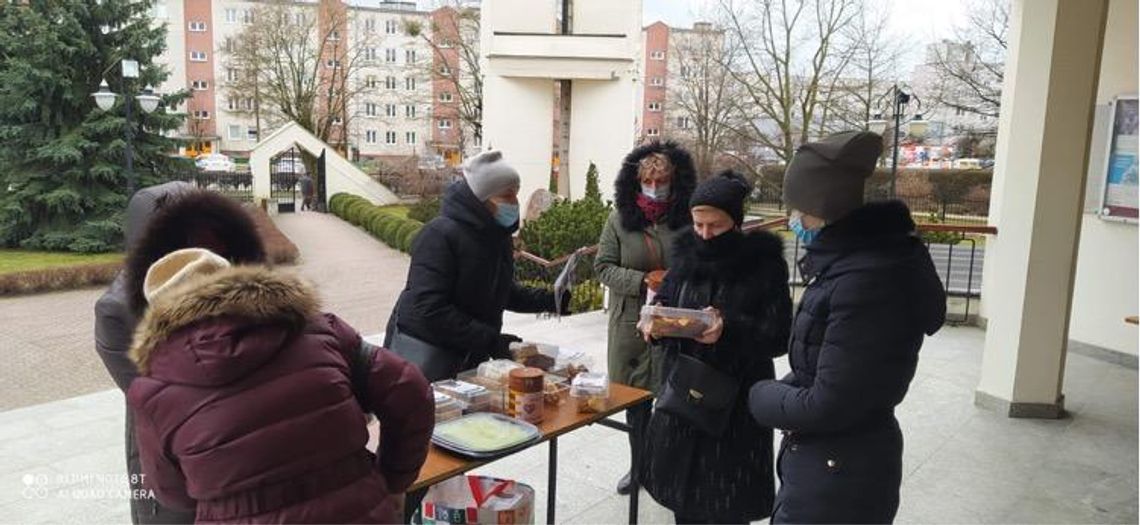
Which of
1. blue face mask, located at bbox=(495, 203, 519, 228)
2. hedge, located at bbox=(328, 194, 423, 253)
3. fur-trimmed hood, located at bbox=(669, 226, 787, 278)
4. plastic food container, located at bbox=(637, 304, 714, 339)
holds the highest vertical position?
blue face mask, located at bbox=(495, 203, 519, 228)

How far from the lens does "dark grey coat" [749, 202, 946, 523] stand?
184cm

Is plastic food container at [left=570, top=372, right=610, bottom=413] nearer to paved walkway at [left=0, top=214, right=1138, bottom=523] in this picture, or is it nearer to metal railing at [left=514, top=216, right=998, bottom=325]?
paved walkway at [left=0, top=214, right=1138, bottom=523]

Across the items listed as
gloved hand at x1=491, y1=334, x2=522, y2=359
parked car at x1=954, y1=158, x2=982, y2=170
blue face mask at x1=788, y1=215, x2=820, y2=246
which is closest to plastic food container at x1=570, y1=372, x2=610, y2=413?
gloved hand at x1=491, y1=334, x2=522, y2=359

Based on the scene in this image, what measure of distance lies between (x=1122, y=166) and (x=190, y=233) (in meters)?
7.09

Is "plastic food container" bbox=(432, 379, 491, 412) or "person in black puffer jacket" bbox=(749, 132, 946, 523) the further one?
"plastic food container" bbox=(432, 379, 491, 412)

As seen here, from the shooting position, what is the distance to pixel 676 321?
8.24 feet

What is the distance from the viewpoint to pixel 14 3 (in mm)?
17188

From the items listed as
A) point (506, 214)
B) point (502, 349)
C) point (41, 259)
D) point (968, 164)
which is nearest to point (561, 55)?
point (41, 259)

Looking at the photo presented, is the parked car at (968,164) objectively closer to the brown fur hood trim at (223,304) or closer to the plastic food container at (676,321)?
the plastic food container at (676,321)

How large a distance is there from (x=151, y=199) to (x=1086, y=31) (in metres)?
4.97

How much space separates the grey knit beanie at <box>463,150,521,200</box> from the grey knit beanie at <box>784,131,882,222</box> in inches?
47.8

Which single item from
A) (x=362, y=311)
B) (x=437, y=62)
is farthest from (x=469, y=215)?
(x=437, y=62)

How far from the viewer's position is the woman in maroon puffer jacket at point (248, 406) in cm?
141

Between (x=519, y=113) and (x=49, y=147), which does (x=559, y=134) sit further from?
(x=49, y=147)
